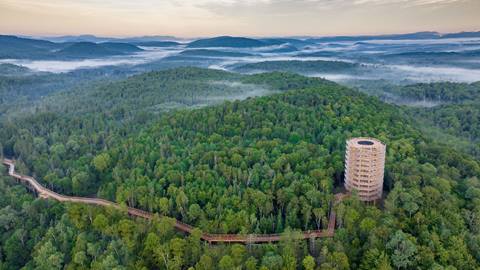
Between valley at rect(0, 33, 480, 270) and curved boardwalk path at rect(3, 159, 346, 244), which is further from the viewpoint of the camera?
curved boardwalk path at rect(3, 159, 346, 244)

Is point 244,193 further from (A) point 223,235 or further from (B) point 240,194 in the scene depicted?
(A) point 223,235

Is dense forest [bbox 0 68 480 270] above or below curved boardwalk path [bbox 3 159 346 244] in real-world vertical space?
above

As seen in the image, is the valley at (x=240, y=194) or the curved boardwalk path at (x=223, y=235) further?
the curved boardwalk path at (x=223, y=235)

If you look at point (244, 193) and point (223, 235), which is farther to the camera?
point (244, 193)

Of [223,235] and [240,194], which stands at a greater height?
[240,194]

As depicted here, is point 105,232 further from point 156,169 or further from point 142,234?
point 156,169

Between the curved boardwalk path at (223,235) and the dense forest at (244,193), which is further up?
the dense forest at (244,193)

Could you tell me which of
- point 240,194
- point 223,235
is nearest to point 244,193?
point 240,194

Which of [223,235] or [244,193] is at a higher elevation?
[244,193]

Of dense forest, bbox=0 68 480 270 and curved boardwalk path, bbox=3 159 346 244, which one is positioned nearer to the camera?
dense forest, bbox=0 68 480 270
